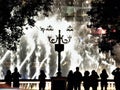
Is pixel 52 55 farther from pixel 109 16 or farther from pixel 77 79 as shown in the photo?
pixel 77 79

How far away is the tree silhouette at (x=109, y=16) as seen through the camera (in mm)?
27250

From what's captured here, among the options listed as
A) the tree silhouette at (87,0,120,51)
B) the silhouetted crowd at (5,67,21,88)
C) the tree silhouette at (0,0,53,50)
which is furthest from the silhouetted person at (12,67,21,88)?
the tree silhouette at (87,0,120,51)

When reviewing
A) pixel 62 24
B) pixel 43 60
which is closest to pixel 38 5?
pixel 43 60

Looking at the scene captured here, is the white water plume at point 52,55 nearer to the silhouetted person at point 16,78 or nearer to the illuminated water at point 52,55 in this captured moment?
the illuminated water at point 52,55

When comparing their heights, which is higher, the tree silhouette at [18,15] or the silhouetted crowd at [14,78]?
the tree silhouette at [18,15]

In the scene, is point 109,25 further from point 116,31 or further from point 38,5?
point 38,5

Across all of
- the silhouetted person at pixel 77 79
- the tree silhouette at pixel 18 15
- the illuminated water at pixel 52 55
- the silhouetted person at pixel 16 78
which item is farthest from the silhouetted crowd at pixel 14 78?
the illuminated water at pixel 52 55

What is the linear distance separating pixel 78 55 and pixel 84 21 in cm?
574

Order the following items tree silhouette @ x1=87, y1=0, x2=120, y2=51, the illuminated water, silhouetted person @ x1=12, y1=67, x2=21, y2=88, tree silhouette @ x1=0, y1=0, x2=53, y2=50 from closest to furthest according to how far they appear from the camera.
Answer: silhouetted person @ x1=12, y1=67, x2=21, y2=88
tree silhouette @ x1=87, y1=0, x2=120, y2=51
tree silhouette @ x1=0, y1=0, x2=53, y2=50
the illuminated water

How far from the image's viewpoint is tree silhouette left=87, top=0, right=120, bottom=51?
27250mm

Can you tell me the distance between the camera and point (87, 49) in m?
55.8

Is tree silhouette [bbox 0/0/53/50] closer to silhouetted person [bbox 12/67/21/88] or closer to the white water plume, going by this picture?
silhouetted person [bbox 12/67/21/88]

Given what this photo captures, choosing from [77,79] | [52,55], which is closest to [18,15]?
[77,79]

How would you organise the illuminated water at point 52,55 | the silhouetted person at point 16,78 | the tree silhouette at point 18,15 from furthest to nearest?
the illuminated water at point 52,55, the tree silhouette at point 18,15, the silhouetted person at point 16,78
